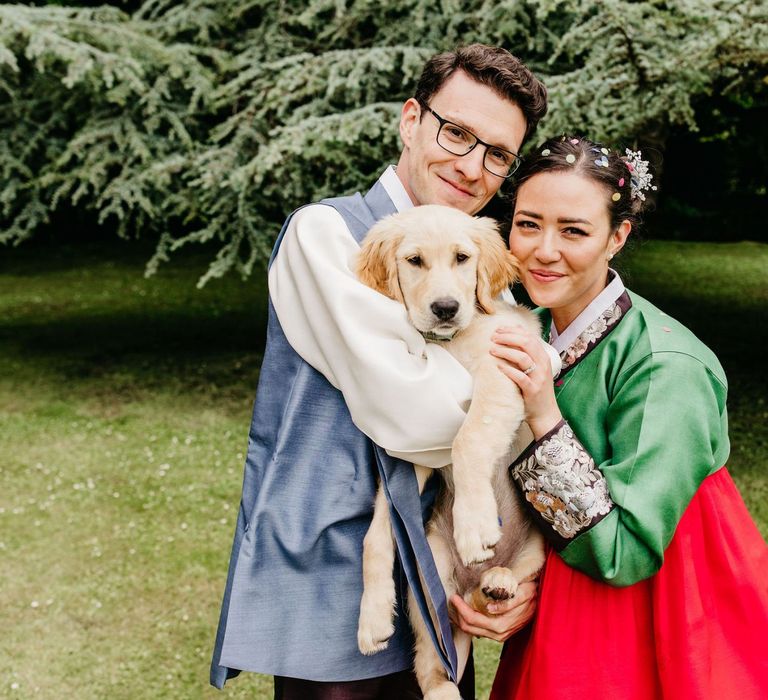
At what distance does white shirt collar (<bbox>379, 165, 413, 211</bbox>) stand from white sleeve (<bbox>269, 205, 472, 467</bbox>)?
271 mm

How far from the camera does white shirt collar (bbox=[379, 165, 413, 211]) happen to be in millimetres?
2342

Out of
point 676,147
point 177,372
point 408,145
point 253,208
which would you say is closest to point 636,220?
point 408,145

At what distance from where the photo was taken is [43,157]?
7754mm

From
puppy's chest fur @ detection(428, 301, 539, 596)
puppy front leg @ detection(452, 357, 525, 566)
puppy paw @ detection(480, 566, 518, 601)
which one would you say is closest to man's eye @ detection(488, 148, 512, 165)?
puppy's chest fur @ detection(428, 301, 539, 596)

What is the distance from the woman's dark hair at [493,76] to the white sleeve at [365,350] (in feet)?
2.02

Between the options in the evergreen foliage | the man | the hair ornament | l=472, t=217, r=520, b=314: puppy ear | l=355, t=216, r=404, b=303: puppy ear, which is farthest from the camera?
the evergreen foliage

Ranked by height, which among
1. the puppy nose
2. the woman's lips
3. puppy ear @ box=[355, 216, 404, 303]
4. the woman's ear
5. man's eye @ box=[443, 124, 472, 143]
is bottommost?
the puppy nose

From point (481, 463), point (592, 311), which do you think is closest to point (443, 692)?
point (481, 463)

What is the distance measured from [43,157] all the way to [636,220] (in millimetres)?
6948

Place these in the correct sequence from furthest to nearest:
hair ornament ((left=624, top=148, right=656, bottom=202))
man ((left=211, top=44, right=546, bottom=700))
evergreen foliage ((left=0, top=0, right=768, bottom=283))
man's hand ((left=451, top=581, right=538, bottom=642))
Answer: evergreen foliage ((left=0, top=0, right=768, bottom=283)) < hair ornament ((left=624, top=148, right=656, bottom=202)) < man's hand ((left=451, top=581, right=538, bottom=642)) < man ((left=211, top=44, right=546, bottom=700))

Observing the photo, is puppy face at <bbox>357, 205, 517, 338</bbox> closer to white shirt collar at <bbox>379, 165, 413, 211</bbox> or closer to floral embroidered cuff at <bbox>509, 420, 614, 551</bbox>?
white shirt collar at <bbox>379, 165, 413, 211</bbox>

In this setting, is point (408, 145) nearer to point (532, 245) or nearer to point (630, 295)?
point (532, 245)

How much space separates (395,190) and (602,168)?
1.95 ft

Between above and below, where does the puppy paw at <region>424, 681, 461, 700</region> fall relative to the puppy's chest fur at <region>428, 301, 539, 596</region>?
below
